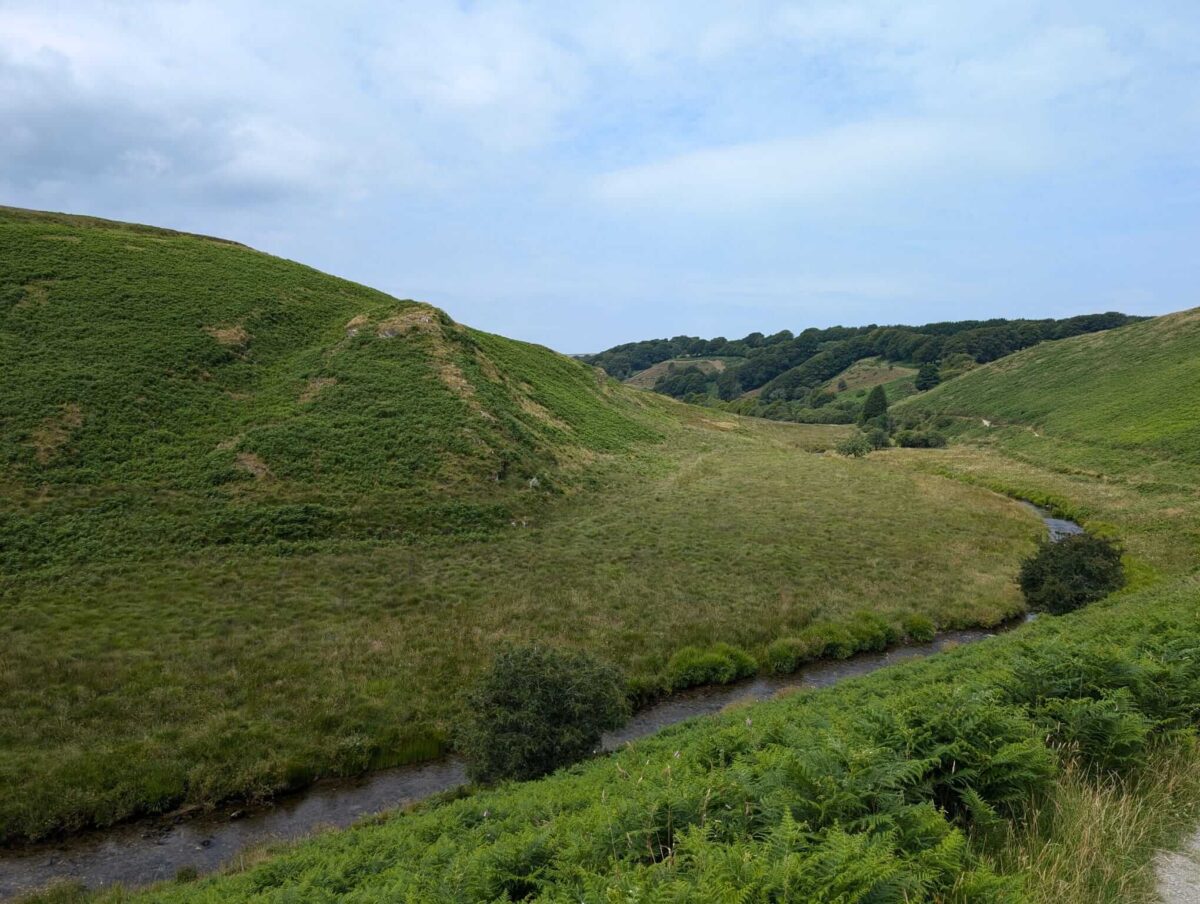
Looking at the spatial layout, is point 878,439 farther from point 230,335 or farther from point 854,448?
point 230,335

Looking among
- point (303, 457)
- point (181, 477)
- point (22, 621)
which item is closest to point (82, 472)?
point (181, 477)

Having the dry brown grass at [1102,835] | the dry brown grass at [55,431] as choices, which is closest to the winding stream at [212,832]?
the dry brown grass at [1102,835]

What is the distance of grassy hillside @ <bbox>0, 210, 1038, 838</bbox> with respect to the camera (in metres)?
17.9

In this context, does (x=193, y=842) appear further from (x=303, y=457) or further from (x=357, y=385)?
(x=357, y=385)

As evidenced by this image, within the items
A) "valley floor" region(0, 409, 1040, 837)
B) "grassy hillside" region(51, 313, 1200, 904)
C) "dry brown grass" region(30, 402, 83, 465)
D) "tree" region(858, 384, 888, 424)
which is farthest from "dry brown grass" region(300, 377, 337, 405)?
"tree" region(858, 384, 888, 424)

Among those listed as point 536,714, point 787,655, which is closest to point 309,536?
point 536,714

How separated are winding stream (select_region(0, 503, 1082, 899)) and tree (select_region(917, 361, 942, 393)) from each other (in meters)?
175

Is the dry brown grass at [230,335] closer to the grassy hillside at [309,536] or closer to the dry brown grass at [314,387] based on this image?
the grassy hillside at [309,536]

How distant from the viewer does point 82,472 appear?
31469 millimetres

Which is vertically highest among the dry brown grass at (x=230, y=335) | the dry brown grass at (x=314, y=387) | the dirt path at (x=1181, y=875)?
the dry brown grass at (x=230, y=335)

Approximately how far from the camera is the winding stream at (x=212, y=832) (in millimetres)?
13441

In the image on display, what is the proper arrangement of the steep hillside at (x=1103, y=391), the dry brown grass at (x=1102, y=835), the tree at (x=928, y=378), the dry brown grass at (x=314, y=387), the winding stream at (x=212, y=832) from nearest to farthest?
the dry brown grass at (x=1102, y=835) → the winding stream at (x=212, y=832) → the dry brown grass at (x=314, y=387) → the steep hillside at (x=1103, y=391) → the tree at (x=928, y=378)

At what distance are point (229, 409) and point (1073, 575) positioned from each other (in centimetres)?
4648

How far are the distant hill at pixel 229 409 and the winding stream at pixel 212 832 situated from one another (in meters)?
16.3
